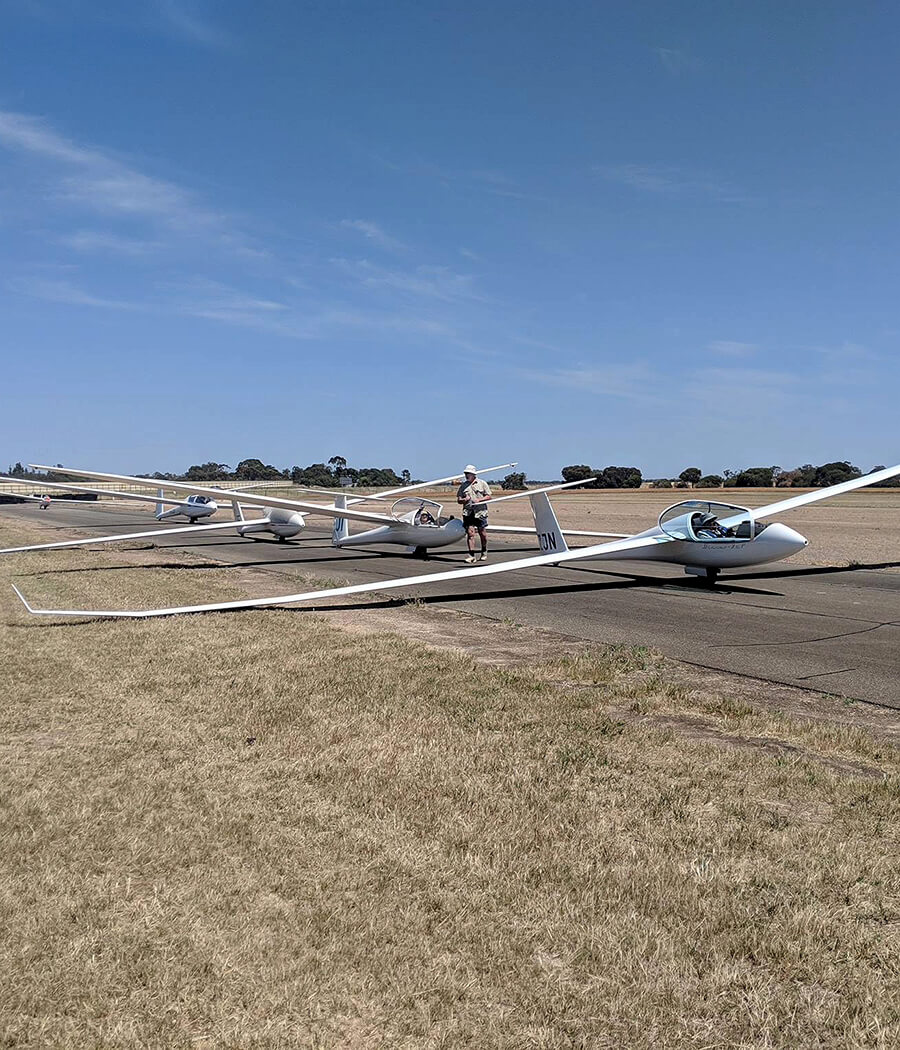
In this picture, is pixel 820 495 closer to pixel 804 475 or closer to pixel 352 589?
pixel 352 589

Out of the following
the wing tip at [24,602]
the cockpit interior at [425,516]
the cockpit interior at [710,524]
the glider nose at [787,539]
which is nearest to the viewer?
the wing tip at [24,602]

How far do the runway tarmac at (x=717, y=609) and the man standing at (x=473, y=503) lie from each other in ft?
3.90

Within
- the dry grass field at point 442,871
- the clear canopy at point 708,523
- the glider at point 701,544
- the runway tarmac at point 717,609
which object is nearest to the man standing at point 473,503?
the runway tarmac at point 717,609

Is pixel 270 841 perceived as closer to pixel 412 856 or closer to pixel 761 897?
pixel 412 856

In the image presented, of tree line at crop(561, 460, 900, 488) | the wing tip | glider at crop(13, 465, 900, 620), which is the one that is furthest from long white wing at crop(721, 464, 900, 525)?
tree line at crop(561, 460, 900, 488)

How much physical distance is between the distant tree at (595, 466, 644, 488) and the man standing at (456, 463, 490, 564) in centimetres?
10091

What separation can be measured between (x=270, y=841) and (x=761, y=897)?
2.55 metres

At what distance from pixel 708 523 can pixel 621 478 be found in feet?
367

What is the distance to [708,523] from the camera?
15.2 m

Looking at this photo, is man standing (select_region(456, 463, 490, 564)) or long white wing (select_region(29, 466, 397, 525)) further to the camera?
man standing (select_region(456, 463, 490, 564))

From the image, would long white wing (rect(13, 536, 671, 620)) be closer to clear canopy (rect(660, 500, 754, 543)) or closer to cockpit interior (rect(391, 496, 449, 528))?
clear canopy (rect(660, 500, 754, 543))

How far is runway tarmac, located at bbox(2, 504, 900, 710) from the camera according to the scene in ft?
30.0

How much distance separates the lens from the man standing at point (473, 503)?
62.4 feet

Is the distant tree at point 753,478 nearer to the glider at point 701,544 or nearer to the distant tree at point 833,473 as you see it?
the distant tree at point 833,473
